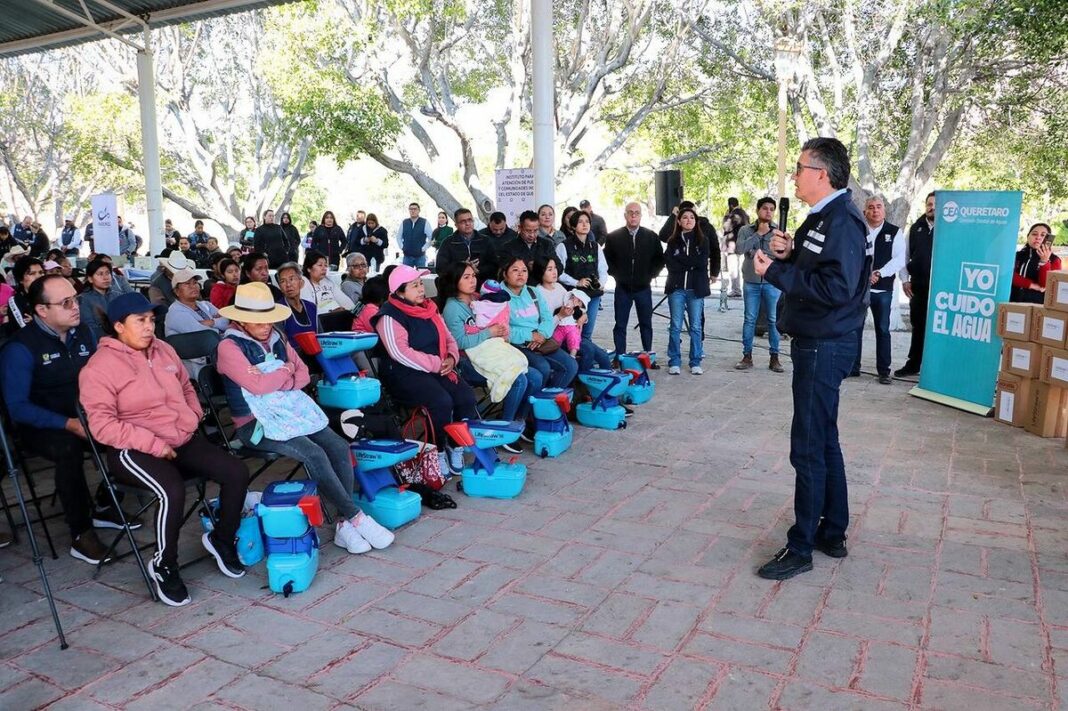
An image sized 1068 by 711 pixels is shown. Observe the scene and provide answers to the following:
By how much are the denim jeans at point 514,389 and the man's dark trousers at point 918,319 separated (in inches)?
166

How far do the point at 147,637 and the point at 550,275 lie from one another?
A: 13.9ft

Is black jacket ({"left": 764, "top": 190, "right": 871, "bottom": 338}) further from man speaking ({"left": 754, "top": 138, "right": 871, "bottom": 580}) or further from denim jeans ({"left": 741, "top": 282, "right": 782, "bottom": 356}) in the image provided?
denim jeans ({"left": 741, "top": 282, "right": 782, "bottom": 356})

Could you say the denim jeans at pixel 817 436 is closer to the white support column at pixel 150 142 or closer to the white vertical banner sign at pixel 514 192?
the white vertical banner sign at pixel 514 192

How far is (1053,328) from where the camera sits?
597 centimetres

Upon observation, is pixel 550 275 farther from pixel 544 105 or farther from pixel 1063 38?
pixel 1063 38

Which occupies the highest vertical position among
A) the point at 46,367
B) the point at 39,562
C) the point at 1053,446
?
the point at 46,367

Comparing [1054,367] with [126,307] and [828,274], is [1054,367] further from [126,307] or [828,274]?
[126,307]

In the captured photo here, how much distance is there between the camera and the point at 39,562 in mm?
3350

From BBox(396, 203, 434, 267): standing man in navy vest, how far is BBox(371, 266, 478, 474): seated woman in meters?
10.7

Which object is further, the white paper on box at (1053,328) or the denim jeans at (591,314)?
the denim jeans at (591,314)

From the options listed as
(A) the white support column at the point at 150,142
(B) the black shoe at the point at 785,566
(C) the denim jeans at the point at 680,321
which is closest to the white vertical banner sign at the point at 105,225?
(A) the white support column at the point at 150,142

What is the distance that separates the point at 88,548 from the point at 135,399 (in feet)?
2.95

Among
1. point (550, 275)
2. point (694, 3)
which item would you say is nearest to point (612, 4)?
point (694, 3)

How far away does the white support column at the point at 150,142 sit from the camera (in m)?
13.7
